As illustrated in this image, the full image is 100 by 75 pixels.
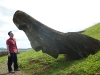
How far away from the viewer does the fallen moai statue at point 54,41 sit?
20.4m

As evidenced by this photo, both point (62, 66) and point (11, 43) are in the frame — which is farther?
point (11, 43)

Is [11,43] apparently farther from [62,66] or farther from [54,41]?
[62,66]

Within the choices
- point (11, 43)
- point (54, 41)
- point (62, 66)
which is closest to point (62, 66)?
point (62, 66)

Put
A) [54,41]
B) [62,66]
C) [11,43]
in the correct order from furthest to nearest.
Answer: [54,41] → [11,43] → [62,66]

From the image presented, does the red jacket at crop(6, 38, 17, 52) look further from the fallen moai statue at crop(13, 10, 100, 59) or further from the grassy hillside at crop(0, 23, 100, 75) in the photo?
the grassy hillside at crop(0, 23, 100, 75)

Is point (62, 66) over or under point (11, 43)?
under

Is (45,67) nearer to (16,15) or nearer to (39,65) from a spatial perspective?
(39,65)

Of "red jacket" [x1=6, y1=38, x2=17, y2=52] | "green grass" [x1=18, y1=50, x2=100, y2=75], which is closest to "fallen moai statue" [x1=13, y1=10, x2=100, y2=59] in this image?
"green grass" [x1=18, y1=50, x2=100, y2=75]

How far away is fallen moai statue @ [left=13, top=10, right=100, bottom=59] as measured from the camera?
20.4 metres

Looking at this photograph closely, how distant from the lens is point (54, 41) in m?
20.5

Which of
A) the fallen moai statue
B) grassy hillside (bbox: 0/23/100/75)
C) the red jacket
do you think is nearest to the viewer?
grassy hillside (bbox: 0/23/100/75)

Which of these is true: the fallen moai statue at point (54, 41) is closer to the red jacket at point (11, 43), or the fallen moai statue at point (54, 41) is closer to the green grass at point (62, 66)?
the green grass at point (62, 66)

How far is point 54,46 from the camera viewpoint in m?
20.5

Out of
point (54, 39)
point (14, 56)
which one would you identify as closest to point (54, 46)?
point (54, 39)
